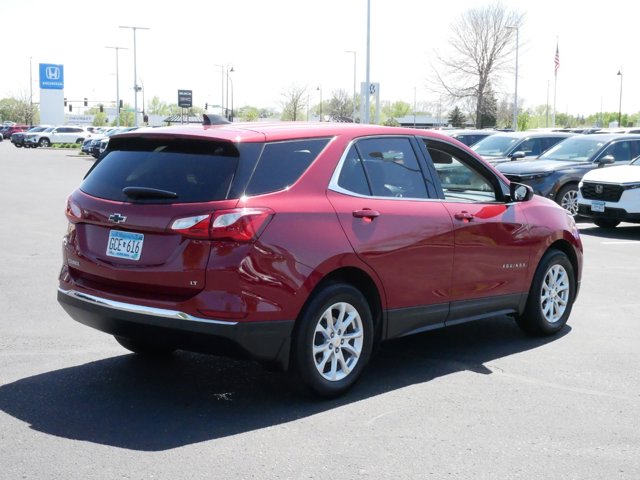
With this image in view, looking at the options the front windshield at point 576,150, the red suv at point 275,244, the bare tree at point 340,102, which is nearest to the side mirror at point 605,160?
the front windshield at point 576,150

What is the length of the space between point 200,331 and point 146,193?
0.91 meters

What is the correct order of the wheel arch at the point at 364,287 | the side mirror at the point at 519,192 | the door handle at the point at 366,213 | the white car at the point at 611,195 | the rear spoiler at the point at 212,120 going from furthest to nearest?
the white car at the point at 611,195
the side mirror at the point at 519,192
the rear spoiler at the point at 212,120
the door handle at the point at 366,213
the wheel arch at the point at 364,287

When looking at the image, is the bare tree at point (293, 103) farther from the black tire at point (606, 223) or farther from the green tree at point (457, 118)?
the black tire at point (606, 223)

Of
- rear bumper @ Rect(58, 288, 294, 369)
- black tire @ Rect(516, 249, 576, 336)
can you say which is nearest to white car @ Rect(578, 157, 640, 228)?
black tire @ Rect(516, 249, 576, 336)

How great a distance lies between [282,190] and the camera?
5227 mm

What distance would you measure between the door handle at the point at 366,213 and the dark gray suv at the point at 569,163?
1173cm

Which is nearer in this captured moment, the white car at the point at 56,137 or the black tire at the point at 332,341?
the black tire at the point at 332,341

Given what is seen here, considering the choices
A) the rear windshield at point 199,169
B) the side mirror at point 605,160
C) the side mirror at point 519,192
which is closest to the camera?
the rear windshield at point 199,169

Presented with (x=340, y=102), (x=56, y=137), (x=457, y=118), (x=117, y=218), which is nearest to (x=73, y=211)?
(x=117, y=218)

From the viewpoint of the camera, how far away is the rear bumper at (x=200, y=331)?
496cm

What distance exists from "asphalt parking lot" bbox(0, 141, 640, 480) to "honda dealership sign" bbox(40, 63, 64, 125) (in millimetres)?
102796

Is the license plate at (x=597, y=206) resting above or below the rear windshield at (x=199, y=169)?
below

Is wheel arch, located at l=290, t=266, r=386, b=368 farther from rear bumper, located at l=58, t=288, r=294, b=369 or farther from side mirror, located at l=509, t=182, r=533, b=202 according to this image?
side mirror, located at l=509, t=182, r=533, b=202

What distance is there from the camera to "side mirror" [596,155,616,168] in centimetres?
1728
